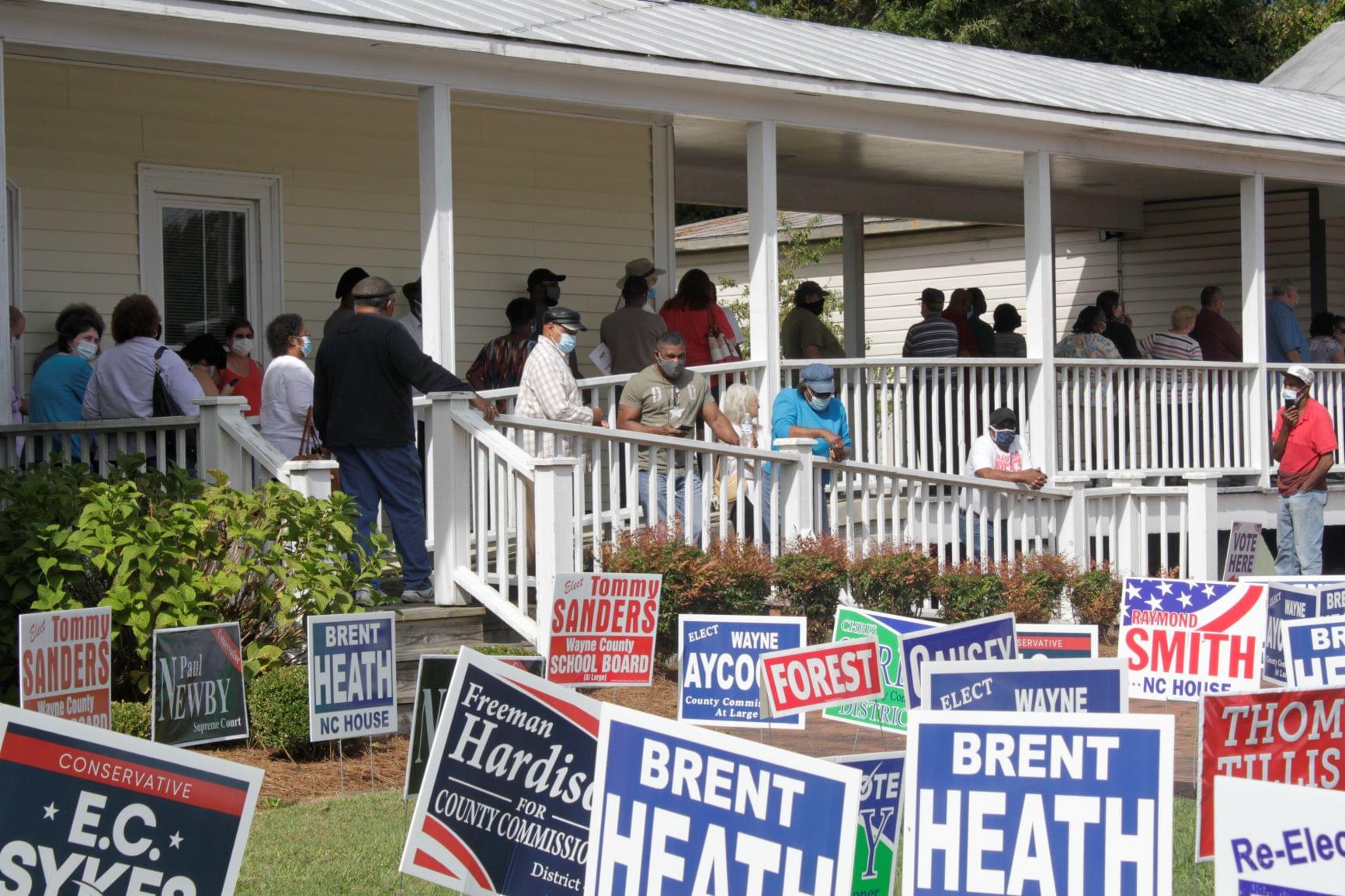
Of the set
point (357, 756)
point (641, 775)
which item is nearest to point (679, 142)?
point (357, 756)

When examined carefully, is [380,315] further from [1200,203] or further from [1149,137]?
[1200,203]

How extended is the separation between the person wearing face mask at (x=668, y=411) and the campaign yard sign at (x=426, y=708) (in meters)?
4.54

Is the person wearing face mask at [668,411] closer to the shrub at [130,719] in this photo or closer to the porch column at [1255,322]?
the shrub at [130,719]

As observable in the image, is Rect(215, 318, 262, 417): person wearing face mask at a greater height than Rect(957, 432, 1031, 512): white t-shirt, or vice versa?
Rect(215, 318, 262, 417): person wearing face mask

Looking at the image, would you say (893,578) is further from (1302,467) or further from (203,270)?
(1302,467)

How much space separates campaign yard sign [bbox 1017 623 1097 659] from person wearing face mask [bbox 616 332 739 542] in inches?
152

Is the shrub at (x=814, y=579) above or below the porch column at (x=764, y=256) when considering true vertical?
below

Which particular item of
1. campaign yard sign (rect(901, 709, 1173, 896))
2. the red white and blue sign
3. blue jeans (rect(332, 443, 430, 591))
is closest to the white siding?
blue jeans (rect(332, 443, 430, 591))

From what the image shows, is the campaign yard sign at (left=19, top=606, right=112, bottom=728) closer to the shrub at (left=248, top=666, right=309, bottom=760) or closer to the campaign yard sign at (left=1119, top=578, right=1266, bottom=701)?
Result: the shrub at (left=248, top=666, right=309, bottom=760)

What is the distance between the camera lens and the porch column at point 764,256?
484 inches

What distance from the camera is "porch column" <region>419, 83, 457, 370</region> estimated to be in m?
10.6

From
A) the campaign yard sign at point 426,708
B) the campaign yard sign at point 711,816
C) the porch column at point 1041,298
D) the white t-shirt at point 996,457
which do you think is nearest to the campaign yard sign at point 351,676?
the campaign yard sign at point 426,708

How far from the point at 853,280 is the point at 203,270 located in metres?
9.50

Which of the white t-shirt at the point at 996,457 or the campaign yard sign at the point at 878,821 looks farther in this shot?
the white t-shirt at the point at 996,457
